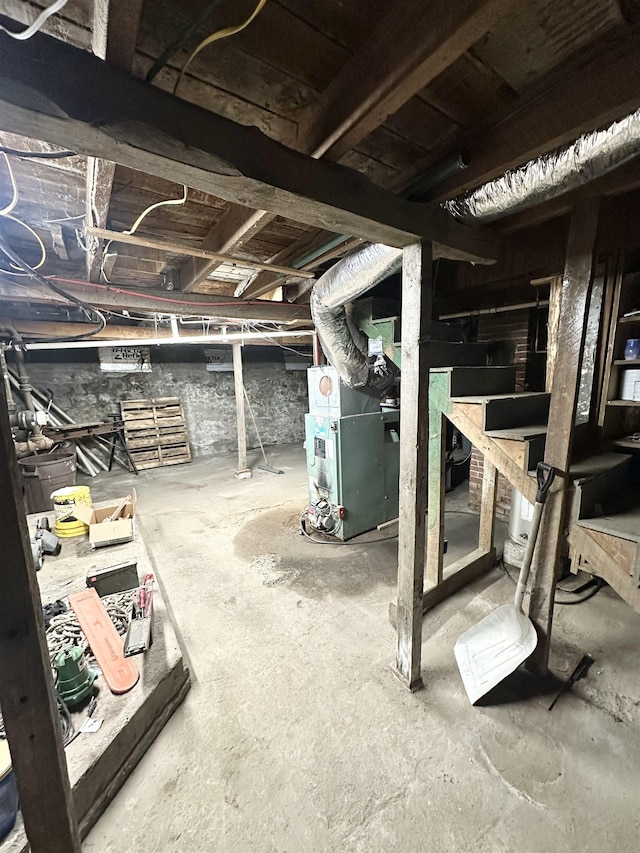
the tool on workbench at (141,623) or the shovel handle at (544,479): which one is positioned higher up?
the shovel handle at (544,479)

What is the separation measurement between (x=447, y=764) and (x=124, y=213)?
2.72 m

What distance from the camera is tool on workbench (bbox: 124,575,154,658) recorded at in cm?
169

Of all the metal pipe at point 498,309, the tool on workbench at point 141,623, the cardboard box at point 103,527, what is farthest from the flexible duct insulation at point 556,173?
the cardboard box at point 103,527

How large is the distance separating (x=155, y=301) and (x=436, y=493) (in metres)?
2.45

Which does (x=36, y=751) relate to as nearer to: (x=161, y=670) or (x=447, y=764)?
(x=161, y=670)

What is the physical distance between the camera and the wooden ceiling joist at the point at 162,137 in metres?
0.70

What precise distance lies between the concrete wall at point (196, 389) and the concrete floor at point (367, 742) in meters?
4.79

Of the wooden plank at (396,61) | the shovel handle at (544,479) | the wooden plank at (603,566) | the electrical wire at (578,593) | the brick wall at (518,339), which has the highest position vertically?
the wooden plank at (396,61)

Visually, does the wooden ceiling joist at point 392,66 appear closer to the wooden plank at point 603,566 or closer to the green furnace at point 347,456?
the wooden plank at point 603,566

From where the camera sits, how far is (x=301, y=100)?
994mm

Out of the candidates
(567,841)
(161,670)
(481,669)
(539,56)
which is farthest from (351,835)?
(539,56)

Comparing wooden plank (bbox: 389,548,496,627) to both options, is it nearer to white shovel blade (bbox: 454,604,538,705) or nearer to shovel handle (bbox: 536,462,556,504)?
white shovel blade (bbox: 454,604,538,705)

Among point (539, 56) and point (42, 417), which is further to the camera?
point (42, 417)

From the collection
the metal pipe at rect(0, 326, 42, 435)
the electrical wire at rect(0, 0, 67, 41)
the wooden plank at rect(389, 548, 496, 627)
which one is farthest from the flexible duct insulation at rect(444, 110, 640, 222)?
the metal pipe at rect(0, 326, 42, 435)
